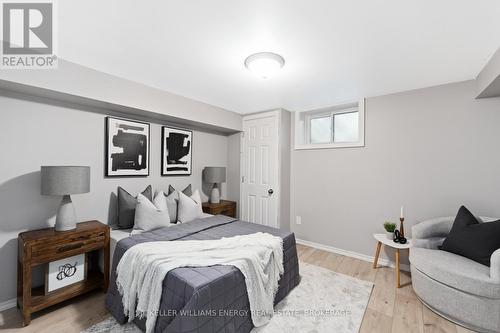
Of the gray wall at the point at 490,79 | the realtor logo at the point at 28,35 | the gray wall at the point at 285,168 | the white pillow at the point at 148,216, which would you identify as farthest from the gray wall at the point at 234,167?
the gray wall at the point at 490,79

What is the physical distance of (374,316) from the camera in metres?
1.95

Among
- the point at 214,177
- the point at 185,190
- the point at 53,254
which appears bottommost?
the point at 53,254

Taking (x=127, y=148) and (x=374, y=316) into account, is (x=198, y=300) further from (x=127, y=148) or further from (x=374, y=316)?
(x=127, y=148)

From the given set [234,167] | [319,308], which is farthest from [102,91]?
[319,308]

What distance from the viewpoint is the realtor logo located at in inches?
57.0

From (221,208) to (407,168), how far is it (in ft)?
9.26

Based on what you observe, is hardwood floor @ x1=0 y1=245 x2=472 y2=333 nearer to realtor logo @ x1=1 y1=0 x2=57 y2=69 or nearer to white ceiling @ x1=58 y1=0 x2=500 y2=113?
realtor logo @ x1=1 y1=0 x2=57 y2=69

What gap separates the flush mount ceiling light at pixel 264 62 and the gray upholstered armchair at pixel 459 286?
239 centimetres

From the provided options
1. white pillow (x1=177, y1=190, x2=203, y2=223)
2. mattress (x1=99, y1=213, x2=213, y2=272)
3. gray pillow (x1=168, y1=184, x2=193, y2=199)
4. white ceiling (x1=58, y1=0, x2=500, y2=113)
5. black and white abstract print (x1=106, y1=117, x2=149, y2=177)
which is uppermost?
white ceiling (x1=58, y1=0, x2=500, y2=113)

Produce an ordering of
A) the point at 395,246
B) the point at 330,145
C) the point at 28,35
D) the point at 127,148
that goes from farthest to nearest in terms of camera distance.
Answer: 1. the point at 330,145
2. the point at 127,148
3. the point at 395,246
4. the point at 28,35

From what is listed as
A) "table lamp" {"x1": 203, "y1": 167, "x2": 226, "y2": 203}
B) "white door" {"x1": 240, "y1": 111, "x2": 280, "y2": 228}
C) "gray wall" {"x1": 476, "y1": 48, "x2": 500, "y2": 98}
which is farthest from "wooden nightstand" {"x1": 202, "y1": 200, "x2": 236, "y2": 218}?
"gray wall" {"x1": 476, "y1": 48, "x2": 500, "y2": 98}

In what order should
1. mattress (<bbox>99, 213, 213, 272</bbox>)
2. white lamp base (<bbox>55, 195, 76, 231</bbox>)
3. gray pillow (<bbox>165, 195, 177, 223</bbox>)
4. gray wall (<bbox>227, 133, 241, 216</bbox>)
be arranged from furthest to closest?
1. gray wall (<bbox>227, 133, 241, 216</bbox>)
2. gray pillow (<bbox>165, 195, 177, 223</bbox>)
3. mattress (<bbox>99, 213, 213, 272</bbox>)
4. white lamp base (<bbox>55, 195, 76, 231</bbox>)

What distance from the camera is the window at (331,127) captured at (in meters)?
3.30

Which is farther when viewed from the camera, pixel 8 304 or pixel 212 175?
pixel 212 175
